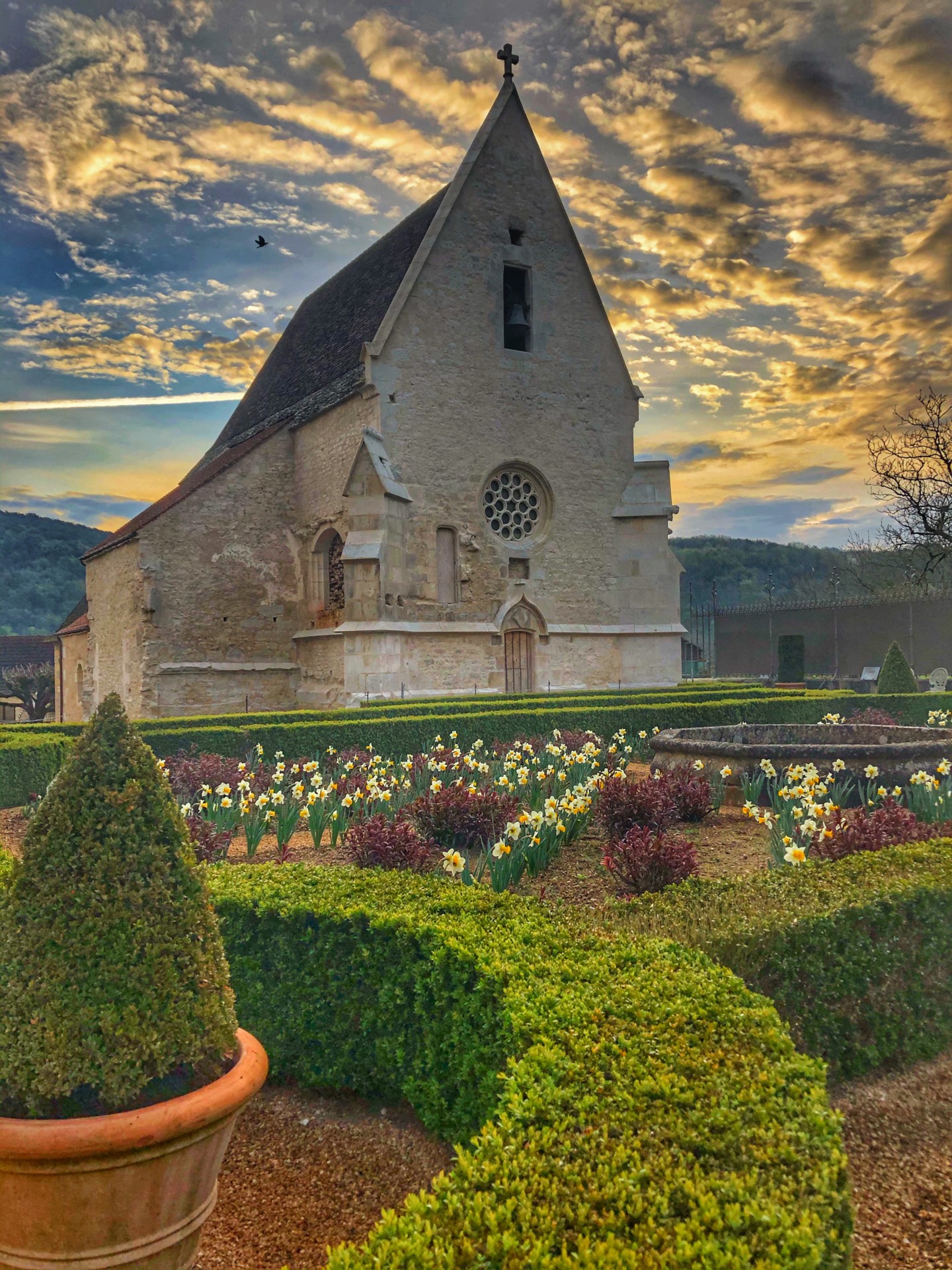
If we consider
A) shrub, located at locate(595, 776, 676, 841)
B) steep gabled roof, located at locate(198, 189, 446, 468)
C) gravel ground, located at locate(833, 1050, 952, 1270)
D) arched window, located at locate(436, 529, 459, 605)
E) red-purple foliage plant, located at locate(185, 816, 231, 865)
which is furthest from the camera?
steep gabled roof, located at locate(198, 189, 446, 468)

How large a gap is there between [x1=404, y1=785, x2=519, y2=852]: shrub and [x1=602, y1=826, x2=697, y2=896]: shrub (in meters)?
1.06

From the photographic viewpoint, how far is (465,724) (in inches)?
421

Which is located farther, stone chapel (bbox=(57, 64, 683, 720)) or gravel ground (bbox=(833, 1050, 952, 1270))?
stone chapel (bbox=(57, 64, 683, 720))

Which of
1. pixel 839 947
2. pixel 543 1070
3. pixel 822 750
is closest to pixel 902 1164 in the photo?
pixel 839 947

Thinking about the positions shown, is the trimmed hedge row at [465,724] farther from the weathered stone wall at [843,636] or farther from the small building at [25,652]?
the small building at [25,652]

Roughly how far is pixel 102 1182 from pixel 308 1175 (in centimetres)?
114

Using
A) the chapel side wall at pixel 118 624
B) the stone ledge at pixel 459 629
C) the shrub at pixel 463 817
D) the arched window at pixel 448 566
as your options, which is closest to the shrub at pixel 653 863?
the shrub at pixel 463 817

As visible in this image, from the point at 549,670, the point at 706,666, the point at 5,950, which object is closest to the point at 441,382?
the point at 549,670

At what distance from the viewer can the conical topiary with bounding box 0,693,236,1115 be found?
7.20ft

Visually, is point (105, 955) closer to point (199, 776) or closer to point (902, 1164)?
point (902, 1164)

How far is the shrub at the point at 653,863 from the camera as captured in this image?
4.73 metres

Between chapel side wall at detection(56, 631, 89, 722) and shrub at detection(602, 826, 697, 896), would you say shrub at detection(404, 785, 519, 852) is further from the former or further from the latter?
chapel side wall at detection(56, 631, 89, 722)

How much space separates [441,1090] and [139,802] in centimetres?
155

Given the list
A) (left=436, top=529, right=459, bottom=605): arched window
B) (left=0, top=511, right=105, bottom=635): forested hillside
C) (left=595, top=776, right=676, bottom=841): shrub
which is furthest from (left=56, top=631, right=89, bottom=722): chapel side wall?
(left=0, top=511, right=105, bottom=635): forested hillside
